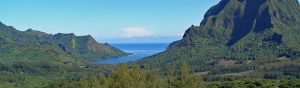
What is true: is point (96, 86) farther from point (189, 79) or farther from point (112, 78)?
point (189, 79)

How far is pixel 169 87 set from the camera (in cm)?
16475

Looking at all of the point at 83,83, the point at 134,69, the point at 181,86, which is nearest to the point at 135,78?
the point at 134,69

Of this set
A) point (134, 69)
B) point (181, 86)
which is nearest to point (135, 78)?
point (134, 69)

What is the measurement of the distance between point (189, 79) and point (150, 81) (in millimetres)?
13394

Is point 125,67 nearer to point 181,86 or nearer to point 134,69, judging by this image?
point 134,69

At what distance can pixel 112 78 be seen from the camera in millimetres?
158000

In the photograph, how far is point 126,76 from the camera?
147m

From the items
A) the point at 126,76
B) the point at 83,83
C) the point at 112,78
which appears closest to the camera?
the point at 126,76

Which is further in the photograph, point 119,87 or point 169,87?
point 169,87

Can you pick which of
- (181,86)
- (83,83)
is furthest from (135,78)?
(83,83)

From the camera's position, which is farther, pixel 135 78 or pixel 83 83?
pixel 83 83

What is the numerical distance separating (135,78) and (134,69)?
299 cm

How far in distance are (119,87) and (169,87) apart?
22.4 meters

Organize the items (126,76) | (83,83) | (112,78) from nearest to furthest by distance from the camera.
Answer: (126,76)
(112,78)
(83,83)
